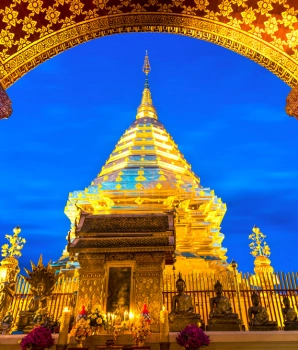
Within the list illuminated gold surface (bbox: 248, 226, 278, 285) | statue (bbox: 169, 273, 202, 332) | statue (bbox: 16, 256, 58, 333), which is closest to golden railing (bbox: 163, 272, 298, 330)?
statue (bbox: 169, 273, 202, 332)

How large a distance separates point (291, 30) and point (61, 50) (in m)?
5.00

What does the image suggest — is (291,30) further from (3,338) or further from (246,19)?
(3,338)

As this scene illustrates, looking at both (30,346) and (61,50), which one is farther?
(61,50)

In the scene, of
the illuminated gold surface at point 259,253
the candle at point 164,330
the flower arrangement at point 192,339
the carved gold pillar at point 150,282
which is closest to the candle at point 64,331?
the candle at point 164,330

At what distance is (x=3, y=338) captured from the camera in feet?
18.7

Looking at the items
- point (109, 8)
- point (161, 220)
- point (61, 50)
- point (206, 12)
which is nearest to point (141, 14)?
point (109, 8)

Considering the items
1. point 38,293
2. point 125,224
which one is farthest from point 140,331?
point 38,293

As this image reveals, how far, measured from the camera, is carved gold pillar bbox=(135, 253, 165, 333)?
6.79 meters

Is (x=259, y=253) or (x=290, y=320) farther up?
(x=259, y=253)

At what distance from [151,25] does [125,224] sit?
4.78m

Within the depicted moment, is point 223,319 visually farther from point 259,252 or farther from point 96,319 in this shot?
point 259,252

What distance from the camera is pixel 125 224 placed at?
7.72 metres

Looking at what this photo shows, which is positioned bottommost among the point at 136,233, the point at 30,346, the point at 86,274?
Answer: the point at 30,346

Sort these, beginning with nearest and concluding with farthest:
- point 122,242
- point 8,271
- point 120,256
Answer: point 122,242 → point 120,256 → point 8,271
